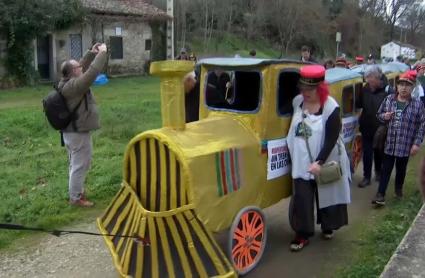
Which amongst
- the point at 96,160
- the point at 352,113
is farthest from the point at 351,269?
the point at 96,160

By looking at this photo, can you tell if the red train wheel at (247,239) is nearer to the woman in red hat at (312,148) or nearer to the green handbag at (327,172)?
the woman in red hat at (312,148)

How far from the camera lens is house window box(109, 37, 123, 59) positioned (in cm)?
2609

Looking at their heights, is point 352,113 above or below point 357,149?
above

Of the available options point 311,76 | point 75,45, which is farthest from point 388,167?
point 75,45

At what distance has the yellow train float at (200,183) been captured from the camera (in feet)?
13.3

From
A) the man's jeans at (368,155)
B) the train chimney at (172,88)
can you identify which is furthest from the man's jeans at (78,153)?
the man's jeans at (368,155)

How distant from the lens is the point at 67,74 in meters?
6.01

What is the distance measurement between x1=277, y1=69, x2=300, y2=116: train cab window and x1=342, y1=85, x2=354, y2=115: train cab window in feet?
5.52

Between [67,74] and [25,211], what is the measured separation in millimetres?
1736

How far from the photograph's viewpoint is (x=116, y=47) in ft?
86.3

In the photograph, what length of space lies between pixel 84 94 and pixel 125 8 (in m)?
21.9

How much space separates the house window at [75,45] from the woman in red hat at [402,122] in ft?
64.5

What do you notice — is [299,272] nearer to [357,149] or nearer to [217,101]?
[217,101]

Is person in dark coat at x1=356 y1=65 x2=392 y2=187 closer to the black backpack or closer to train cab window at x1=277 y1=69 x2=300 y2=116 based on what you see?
train cab window at x1=277 y1=69 x2=300 y2=116
